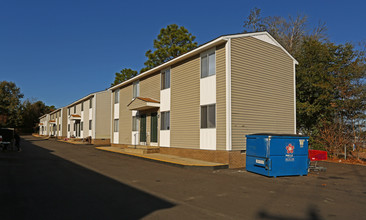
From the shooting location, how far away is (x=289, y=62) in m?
16.1

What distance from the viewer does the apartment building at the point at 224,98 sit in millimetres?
12953

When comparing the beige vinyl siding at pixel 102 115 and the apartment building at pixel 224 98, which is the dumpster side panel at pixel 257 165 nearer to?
the apartment building at pixel 224 98

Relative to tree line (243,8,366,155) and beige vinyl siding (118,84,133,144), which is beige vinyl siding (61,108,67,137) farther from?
tree line (243,8,366,155)

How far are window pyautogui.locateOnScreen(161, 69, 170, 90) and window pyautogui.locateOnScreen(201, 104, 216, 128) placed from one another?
14.1ft

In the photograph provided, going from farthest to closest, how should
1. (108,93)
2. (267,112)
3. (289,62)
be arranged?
(108,93) → (289,62) → (267,112)

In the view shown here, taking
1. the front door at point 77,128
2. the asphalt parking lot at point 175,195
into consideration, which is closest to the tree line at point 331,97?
the asphalt parking lot at point 175,195

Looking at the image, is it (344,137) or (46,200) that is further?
(344,137)

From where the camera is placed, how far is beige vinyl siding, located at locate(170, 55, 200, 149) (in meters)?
14.8

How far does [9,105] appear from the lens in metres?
63.0

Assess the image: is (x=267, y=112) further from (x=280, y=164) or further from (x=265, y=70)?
(x=280, y=164)

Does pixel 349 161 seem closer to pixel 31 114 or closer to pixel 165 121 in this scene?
pixel 165 121

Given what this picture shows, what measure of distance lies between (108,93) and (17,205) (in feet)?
93.3

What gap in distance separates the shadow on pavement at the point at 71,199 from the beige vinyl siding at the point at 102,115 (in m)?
22.4

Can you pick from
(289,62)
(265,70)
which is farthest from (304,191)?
(289,62)
